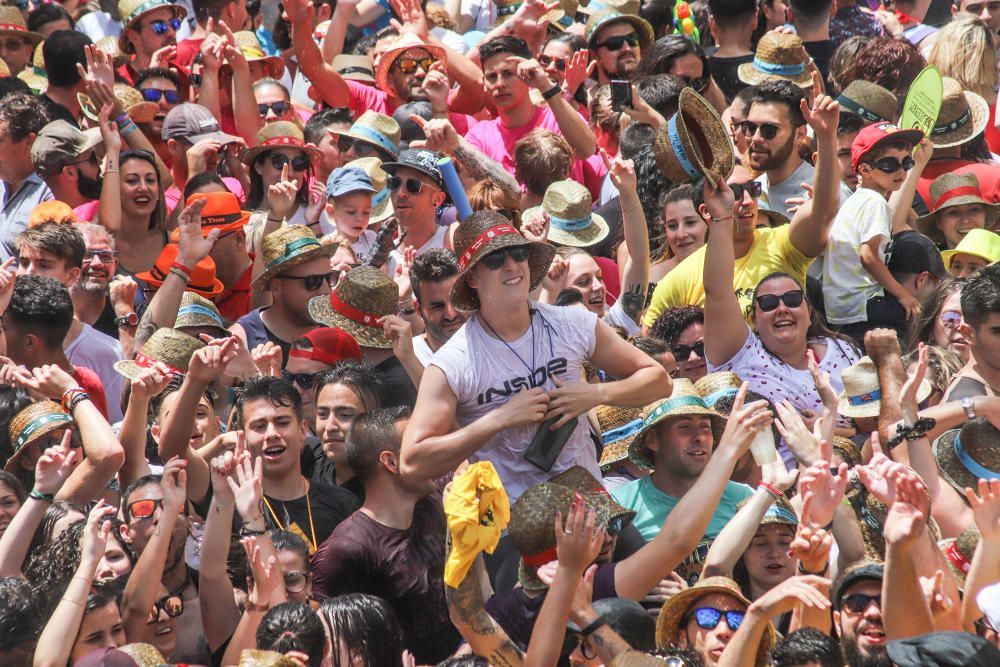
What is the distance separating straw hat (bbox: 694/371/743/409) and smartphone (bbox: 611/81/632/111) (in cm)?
249

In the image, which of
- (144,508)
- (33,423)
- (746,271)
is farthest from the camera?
(746,271)

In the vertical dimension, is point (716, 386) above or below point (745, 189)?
below

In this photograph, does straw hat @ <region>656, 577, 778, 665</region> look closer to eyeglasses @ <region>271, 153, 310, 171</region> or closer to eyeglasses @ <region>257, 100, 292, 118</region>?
eyeglasses @ <region>271, 153, 310, 171</region>

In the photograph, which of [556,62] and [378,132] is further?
[556,62]

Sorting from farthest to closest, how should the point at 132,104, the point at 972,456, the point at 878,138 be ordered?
the point at 132,104 → the point at 878,138 → the point at 972,456

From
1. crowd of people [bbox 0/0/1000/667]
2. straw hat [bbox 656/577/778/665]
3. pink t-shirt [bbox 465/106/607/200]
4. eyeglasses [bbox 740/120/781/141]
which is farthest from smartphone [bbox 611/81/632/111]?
straw hat [bbox 656/577/778/665]

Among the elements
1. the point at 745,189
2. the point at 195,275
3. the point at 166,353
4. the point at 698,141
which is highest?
the point at 698,141

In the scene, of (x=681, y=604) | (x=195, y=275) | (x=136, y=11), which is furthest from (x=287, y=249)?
(x=136, y=11)

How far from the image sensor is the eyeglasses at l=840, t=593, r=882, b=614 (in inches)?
234

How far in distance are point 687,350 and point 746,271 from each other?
0.56 metres

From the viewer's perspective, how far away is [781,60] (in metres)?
10.4

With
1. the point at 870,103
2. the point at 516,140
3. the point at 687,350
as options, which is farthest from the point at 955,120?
the point at 687,350

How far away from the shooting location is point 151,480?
6.82 meters

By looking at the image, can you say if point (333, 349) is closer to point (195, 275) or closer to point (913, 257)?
point (195, 275)
